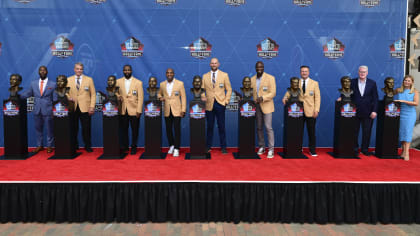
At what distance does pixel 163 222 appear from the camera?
3158mm

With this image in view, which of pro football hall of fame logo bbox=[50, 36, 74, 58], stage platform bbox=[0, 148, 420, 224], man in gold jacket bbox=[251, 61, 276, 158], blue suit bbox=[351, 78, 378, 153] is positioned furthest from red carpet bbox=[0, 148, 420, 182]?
pro football hall of fame logo bbox=[50, 36, 74, 58]

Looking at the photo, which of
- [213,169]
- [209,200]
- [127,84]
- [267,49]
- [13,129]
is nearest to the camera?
Answer: [209,200]

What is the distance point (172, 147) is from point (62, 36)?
3.05m

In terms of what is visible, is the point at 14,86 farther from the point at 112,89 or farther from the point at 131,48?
the point at 131,48

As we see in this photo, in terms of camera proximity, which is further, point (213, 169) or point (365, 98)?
point (365, 98)

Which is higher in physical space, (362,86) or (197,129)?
(362,86)

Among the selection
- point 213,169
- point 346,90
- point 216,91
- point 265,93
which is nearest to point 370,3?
point 346,90

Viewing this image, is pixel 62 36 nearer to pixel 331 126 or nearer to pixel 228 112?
pixel 228 112

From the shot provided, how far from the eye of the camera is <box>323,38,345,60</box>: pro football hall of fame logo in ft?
18.1

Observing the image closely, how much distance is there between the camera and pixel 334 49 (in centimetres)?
553

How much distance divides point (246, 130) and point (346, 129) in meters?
1.56

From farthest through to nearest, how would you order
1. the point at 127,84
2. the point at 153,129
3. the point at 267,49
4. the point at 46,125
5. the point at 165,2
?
1. the point at 267,49
2. the point at 165,2
3. the point at 46,125
4. the point at 127,84
5. the point at 153,129

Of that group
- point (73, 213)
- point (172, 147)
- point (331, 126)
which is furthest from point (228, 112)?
point (73, 213)

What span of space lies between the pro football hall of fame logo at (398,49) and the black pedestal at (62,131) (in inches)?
236
